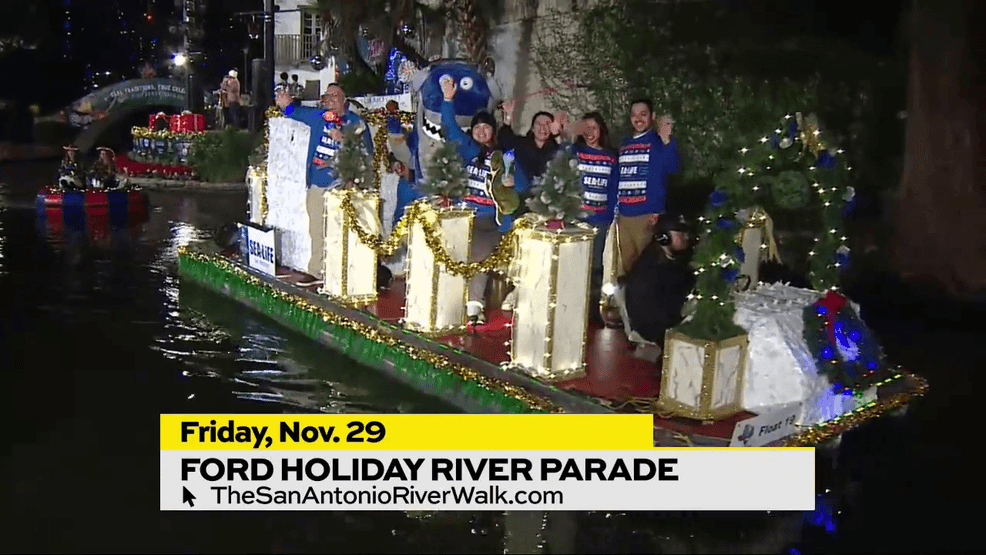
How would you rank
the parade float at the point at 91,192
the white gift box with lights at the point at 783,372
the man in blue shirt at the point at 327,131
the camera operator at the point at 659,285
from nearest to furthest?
the white gift box with lights at the point at 783,372, the camera operator at the point at 659,285, the man in blue shirt at the point at 327,131, the parade float at the point at 91,192

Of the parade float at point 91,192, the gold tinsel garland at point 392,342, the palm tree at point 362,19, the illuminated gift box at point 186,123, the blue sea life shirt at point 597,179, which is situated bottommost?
the gold tinsel garland at point 392,342

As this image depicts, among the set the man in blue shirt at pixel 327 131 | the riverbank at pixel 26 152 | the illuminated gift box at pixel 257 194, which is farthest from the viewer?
the riverbank at pixel 26 152

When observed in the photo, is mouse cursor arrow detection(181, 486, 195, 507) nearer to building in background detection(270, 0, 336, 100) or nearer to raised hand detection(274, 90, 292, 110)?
raised hand detection(274, 90, 292, 110)

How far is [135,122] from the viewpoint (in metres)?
25.8

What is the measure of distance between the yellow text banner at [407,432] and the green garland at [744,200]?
2.30 feet

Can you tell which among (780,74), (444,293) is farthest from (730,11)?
(444,293)

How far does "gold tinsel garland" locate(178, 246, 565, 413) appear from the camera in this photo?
5285 mm

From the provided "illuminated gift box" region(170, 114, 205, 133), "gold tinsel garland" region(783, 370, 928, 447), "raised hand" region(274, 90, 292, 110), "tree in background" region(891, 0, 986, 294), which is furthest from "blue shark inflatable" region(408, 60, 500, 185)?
"illuminated gift box" region(170, 114, 205, 133)

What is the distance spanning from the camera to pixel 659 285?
589 cm

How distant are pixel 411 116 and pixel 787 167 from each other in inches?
162

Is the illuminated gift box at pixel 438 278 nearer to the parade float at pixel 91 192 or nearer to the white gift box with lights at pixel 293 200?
the white gift box with lights at pixel 293 200

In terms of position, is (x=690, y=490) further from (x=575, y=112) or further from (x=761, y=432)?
(x=575, y=112)

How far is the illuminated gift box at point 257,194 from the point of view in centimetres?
894

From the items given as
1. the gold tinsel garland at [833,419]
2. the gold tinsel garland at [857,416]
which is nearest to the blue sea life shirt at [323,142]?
the gold tinsel garland at [833,419]
